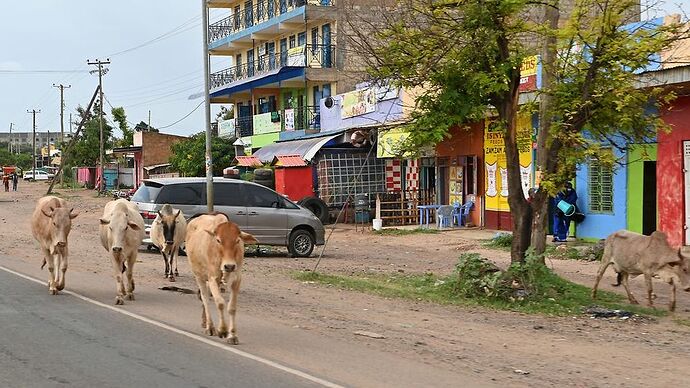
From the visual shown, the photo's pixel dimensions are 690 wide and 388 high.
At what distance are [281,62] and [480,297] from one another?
1354 inches

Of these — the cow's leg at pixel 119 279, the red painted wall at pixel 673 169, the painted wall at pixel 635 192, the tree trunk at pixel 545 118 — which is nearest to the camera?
the cow's leg at pixel 119 279

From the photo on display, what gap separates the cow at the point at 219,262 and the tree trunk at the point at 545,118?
6.25 m

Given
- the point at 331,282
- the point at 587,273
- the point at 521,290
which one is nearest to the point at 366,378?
the point at 521,290

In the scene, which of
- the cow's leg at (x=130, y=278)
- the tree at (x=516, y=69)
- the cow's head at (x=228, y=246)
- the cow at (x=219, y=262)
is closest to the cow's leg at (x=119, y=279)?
the cow's leg at (x=130, y=278)

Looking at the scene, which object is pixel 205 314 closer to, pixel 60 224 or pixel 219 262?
Answer: pixel 219 262

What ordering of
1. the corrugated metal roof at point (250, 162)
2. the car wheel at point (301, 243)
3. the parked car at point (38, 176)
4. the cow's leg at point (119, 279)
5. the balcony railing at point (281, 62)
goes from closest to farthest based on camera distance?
the cow's leg at point (119, 279)
the car wheel at point (301, 243)
the corrugated metal roof at point (250, 162)
the balcony railing at point (281, 62)
the parked car at point (38, 176)

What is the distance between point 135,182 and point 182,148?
20.1 m

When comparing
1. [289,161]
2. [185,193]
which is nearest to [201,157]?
[289,161]

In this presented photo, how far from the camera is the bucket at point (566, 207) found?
23.1m

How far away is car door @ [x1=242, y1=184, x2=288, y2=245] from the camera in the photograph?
21.6m

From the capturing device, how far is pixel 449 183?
31047mm

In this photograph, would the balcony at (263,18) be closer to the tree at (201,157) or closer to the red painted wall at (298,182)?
the tree at (201,157)

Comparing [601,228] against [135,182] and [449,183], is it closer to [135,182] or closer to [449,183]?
[449,183]

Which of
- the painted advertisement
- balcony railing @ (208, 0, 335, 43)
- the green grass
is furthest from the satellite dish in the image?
the green grass
